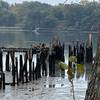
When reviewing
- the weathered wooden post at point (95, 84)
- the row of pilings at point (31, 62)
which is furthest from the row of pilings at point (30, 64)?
the weathered wooden post at point (95, 84)

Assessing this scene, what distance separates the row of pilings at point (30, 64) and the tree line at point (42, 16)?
291 feet

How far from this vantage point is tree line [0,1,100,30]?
128 m

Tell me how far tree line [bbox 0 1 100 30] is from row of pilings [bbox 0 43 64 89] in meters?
88.6

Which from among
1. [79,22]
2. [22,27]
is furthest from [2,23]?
[79,22]

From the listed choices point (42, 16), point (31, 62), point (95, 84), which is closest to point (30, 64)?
point (31, 62)

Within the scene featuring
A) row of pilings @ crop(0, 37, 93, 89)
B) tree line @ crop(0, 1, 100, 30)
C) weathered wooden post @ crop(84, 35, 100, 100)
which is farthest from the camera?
tree line @ crop(0, 1, 100, 30)

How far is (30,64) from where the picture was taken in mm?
26047

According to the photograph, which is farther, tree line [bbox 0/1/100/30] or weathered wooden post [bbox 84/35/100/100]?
tree line [bbox 0/1/100/30]

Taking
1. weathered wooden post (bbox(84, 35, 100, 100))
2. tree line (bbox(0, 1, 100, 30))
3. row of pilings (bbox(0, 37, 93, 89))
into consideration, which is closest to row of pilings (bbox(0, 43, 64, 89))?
row of pilings (bbox(0, 37, 93, 89))

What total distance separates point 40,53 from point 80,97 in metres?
7.59

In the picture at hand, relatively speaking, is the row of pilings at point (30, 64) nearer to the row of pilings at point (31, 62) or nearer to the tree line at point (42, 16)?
the row of pilings at point (31, 62)

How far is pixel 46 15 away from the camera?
141 meters

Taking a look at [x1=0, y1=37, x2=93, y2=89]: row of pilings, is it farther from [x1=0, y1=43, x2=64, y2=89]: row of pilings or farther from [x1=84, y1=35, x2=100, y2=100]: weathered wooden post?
[x1=84, y1=35, x2=100, y2=100]: weathered wooden post

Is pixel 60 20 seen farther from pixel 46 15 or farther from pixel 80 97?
pixel 80 97
